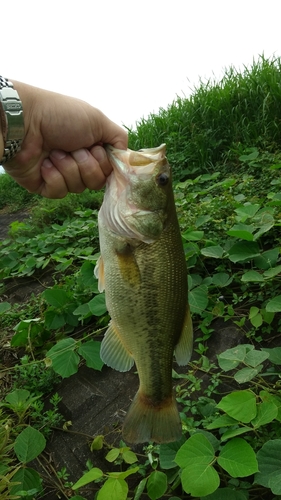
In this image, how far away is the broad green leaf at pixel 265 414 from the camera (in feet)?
5.61

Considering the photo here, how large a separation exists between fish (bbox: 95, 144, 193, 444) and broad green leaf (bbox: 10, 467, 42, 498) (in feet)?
2.02

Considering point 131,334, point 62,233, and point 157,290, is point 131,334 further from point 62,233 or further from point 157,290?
point 62,233

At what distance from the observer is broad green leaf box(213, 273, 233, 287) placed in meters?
2.83

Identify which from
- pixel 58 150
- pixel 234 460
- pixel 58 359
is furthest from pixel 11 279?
pixel 234 460

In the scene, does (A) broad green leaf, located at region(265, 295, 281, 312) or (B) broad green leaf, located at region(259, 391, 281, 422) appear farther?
(A) broad green leaf, located at region(265, 295, 281, 312)

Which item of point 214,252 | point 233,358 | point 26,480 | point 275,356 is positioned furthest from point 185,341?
point 214,252

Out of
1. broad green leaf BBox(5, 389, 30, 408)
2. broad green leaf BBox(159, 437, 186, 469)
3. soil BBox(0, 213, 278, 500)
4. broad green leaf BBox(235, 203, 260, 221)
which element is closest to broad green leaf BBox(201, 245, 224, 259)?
broad green leaf BBox(235, 203, 260, 221)

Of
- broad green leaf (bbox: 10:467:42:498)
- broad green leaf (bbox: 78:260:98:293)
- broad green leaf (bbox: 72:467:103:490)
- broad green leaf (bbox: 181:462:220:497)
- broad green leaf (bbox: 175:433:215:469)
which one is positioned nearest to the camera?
broad green leaf (bbox: 181:462:220:497)

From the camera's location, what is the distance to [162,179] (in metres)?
1.90

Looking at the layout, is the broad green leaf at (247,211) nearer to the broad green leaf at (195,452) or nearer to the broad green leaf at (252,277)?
the broad green leaf at (252,277)

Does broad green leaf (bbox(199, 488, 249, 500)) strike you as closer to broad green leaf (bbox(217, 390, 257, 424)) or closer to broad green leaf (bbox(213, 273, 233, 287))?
broad green leaf (bbox(217, 390, 257, 424))

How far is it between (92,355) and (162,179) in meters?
1.23

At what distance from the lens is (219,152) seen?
6137 millimetres

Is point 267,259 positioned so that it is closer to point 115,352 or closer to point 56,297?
point 115,352
